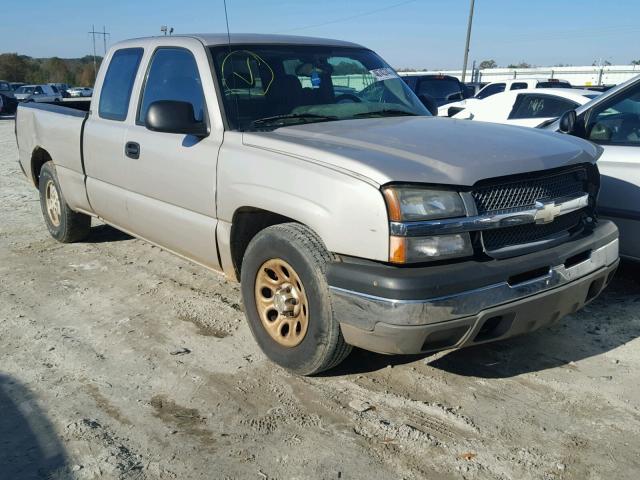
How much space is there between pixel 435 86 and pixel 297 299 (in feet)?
42.2

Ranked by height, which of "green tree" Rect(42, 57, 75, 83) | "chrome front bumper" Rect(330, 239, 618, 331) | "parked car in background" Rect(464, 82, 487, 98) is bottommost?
"green tree" Rect(42, 57, 75, 83)

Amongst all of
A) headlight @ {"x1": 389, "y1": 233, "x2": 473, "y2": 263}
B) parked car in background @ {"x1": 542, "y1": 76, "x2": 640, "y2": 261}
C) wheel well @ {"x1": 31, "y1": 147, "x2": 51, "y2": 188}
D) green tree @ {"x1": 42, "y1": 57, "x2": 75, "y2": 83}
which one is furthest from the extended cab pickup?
green tree @ {"x1": 42, "y1": 57, "x2": 75, "y2": 83}

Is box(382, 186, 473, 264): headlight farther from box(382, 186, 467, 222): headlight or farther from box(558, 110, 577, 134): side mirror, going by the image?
box(558, 110, 577, 134): side mirror

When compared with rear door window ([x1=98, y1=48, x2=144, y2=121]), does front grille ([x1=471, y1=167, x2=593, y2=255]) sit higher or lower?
lower

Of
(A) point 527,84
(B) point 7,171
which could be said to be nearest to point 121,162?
(B) point 7,171

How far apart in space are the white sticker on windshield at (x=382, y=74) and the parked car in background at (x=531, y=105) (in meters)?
3.92

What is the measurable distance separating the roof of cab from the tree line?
70.0 metres

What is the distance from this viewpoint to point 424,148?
319 cm

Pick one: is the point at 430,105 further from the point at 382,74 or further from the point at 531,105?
the point at 531,105

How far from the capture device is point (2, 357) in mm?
3801

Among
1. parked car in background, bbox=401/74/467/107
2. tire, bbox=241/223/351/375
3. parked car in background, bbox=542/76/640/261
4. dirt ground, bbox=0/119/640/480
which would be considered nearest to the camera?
dirt ground, bbox=0/119/640/480

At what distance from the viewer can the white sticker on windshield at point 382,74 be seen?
4625 mm

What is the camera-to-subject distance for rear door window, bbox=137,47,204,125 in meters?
4.09

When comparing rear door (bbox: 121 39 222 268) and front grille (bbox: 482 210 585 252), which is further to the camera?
rear door (bbox: 121 39 222 268)
